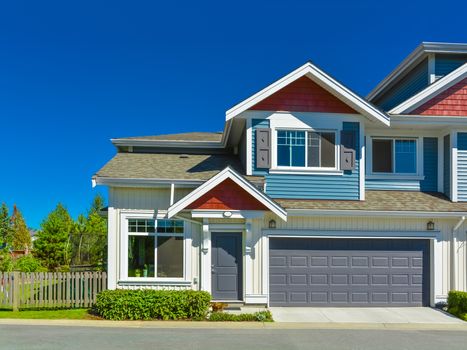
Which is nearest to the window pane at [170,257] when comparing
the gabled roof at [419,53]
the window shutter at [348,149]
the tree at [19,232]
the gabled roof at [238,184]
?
the gabled roof at [238,184]

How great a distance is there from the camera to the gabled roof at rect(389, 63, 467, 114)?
15.5 m

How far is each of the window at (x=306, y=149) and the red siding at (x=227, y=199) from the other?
1.98 metres

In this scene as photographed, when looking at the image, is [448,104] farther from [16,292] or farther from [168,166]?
[16,292]

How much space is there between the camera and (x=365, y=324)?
12367mm

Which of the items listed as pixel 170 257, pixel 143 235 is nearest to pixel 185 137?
pixel 143 235

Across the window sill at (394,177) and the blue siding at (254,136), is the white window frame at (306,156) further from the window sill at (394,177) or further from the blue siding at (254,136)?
the window sill at (394,177)

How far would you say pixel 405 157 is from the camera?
1591cm

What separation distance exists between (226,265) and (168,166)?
3.88 meters

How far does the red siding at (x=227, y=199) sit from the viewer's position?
13.7 m

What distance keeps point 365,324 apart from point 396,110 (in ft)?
23.5

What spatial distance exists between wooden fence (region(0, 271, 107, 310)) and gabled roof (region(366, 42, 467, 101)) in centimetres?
1335

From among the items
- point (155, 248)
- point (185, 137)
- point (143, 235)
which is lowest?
point (155, 248)

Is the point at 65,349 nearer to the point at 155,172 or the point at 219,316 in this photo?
the point at 219,316

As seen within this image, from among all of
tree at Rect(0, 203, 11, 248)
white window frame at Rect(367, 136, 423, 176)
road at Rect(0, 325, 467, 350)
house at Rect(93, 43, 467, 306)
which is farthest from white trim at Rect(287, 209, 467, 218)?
tree at Rect(0, 203, 11, 248)
